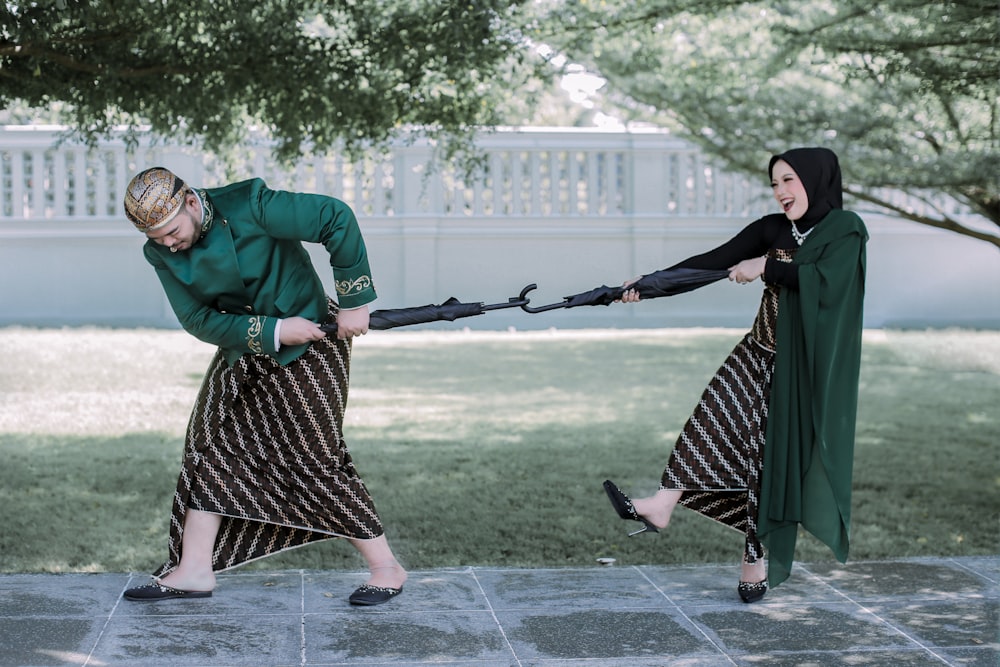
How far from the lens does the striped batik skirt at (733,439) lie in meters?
4.46

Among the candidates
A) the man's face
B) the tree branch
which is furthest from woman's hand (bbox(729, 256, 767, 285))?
the tree branch

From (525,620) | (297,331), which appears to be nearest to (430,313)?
(297,331)

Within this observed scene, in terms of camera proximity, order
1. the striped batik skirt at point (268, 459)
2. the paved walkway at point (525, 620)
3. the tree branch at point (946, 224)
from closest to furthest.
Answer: the paved walkway at point (525, 620) < the striped batik skirt at point (268, 459) < the tree branch at point (946, 224)

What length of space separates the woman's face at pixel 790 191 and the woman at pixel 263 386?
1.49m

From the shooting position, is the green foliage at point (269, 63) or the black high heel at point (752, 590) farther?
the green foliage at point (269, 63)

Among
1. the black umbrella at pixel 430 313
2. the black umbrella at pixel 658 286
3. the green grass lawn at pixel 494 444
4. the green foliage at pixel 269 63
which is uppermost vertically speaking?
the green foliage at pixel 269 63

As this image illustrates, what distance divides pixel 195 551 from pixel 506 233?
38.2 feet

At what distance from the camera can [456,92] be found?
6.60 m

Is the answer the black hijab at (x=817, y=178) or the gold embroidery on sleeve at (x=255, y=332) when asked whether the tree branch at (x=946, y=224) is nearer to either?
the black hijab at (x=817, y=178)

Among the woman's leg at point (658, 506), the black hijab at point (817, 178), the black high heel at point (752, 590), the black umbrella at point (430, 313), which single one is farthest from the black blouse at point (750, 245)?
the black high heel at point (752, 590)

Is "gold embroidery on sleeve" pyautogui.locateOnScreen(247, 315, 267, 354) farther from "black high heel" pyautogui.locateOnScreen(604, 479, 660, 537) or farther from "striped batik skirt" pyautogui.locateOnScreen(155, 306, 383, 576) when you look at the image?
"black high heel" pyautogui.locateOnScreen(604, 479, 660, 537)

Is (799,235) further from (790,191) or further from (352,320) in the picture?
(352,320)

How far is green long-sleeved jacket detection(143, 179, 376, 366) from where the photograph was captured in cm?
402

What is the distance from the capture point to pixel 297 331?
4.07 metres
